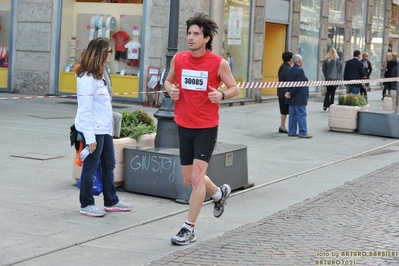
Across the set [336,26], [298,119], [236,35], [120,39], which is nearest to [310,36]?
[336,26]

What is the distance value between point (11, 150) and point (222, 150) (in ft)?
12.4

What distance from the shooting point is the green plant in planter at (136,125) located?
9.17m

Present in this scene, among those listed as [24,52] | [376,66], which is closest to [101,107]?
[24,52]

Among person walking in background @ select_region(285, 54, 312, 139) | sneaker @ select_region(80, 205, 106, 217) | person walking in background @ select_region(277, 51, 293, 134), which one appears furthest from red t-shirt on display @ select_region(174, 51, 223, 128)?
person walking in background @ select_region(277, 51, 293, 134)

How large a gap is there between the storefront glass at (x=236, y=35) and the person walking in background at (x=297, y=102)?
6.10 metres

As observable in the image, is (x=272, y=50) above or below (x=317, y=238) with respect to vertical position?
above

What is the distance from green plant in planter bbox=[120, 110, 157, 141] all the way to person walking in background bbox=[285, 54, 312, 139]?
247 inches

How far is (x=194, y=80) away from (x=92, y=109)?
4.18 feet

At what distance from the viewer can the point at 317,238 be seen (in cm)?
696

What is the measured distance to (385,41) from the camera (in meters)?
36.8

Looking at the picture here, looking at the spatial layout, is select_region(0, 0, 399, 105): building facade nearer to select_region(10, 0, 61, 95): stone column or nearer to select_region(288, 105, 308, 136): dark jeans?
select_region(10, 0, 61, 95): stone column

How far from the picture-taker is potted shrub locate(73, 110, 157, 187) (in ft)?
28.9

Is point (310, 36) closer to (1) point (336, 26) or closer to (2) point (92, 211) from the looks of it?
(1) point (336, 26)

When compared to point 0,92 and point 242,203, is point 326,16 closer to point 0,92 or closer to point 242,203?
point 0,92
